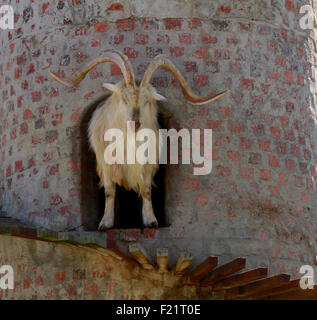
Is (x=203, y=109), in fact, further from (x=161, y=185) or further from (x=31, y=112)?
(x=31, y=112)

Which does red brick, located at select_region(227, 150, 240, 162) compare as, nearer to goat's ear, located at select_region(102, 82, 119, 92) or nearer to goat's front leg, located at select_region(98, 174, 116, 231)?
goat's front leg, located at select_region(98, 174, 116, 231)

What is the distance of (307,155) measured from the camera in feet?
67.2

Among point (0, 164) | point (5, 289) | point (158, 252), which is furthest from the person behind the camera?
point (0, 164)

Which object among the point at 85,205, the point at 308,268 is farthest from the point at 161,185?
the point at 308,268

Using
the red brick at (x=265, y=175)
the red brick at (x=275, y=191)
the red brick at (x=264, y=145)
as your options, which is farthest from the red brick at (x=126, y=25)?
the red brick at (x=275, y=191)

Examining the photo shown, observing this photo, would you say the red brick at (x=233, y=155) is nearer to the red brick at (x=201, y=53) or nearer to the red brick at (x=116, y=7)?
the red brick at (x=201, y=53)

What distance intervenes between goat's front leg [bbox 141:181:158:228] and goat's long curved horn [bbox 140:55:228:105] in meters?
1.37

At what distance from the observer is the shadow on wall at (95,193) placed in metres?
19.8

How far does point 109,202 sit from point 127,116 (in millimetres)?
1334

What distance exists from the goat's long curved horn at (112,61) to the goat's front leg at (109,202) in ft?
4.74

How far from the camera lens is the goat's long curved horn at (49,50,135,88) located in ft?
62.6

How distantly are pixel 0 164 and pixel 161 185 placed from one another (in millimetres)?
Answer: 2630

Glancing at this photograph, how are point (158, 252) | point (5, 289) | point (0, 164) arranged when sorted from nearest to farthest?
point (158, 252) → point (5, 289) → point (0, 164)

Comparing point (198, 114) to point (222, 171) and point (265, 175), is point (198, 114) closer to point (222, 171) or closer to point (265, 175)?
point (222, 171)
